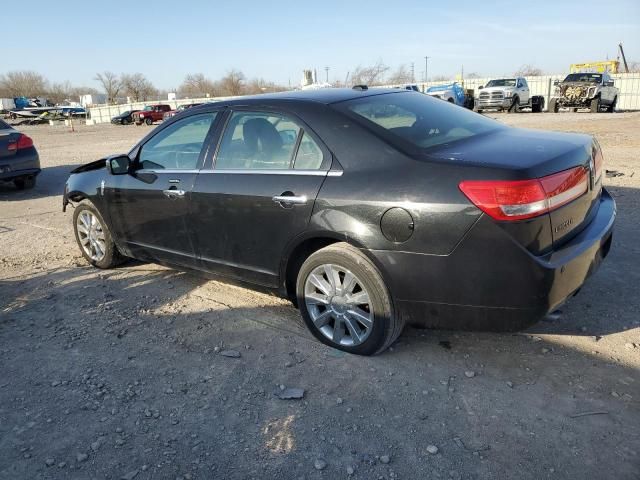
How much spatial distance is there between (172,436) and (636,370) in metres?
2.67

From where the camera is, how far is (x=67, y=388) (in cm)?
318

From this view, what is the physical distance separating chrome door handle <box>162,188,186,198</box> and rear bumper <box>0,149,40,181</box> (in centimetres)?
701

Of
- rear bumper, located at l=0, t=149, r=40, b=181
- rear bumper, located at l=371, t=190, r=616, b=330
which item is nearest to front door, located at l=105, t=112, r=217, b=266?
rear bumper, located at l=371, t=190, r=616, b=330

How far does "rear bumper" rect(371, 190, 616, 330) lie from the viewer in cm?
267

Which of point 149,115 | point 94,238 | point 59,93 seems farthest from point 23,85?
point 94,238

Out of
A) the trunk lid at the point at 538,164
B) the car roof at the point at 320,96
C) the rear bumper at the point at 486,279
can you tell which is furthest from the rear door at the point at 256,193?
the trunk lid at the point at 538,164

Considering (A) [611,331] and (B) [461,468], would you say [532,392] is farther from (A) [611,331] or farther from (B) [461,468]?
(A) [611,331]

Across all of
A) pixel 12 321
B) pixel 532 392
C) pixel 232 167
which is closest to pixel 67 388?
pixel 12 321

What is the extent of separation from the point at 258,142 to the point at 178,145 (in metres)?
0.97

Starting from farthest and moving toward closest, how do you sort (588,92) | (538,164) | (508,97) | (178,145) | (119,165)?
(508,97) → (588,92) → (119,165) → (178,145) → (538,164)

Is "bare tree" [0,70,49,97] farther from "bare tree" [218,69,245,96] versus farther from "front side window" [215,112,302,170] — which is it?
"front side window" [215,112,302,170]

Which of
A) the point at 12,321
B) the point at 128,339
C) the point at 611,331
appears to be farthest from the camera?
the point at 12,321

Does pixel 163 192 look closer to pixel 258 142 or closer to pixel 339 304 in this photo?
pixel 258 142

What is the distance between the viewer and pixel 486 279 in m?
2.73
